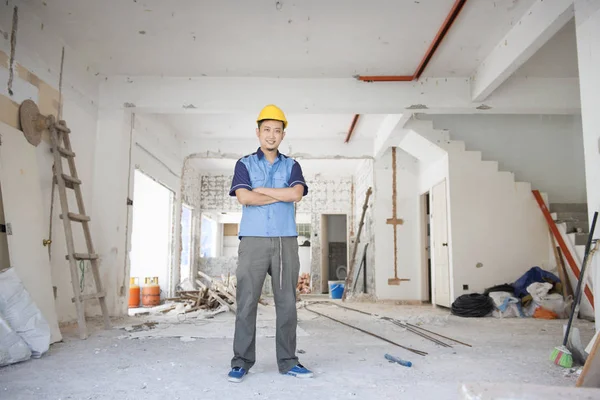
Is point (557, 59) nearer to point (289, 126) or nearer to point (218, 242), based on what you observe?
point (289, 126)

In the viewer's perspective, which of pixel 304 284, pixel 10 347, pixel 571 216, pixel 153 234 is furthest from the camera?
pixel 304 284

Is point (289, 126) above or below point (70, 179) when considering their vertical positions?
above

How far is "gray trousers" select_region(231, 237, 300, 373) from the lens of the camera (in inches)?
99.3

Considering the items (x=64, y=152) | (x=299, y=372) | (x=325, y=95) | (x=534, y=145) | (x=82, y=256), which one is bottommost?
(x=299, y=372)

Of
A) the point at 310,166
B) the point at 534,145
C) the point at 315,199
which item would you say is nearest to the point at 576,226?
the point at 534,145

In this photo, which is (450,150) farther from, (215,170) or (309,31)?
(215,170)

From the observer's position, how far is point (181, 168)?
8.95 metres

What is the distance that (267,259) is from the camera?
257 centimetres

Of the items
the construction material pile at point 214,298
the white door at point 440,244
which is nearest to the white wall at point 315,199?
the white door at point 440,244

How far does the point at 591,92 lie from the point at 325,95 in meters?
3.16

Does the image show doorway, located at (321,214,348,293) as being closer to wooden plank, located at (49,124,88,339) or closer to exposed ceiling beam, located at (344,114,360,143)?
exposed ceiling beam, located at (344,114,360,143)

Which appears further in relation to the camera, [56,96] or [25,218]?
[56,96]

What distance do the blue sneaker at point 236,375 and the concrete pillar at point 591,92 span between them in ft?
7.68

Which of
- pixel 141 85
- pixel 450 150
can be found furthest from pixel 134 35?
pixel 450 150
